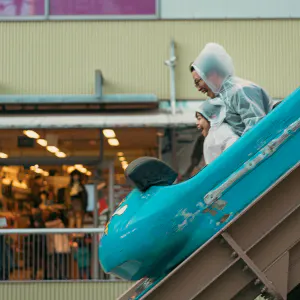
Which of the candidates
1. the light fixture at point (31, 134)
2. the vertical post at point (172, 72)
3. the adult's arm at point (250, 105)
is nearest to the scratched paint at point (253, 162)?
the adult's arm at point (250, 105)

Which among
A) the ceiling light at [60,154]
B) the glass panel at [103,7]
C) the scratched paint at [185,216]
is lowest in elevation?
the scratched paint at [185,216]

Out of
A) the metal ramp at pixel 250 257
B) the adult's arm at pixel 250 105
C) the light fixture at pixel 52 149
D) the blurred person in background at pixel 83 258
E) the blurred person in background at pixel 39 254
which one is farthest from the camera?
the light fixture at pixel 52 149

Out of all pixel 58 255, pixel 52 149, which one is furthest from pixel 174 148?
pixel 58 255

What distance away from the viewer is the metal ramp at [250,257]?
462cm

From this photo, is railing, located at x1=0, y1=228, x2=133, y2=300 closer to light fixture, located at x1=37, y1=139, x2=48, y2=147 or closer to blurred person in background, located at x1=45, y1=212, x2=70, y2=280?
blurred person in background, located at x1=45, y1=212, x2=70, y2=280

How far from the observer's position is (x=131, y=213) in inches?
195

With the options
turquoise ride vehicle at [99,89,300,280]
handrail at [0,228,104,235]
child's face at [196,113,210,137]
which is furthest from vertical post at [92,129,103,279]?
turquoise ride vehicle at [99,89,300,280]

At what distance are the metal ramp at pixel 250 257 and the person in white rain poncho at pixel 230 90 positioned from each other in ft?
3.20

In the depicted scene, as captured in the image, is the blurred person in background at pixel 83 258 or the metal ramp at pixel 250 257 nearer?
the metal ramp at pixel 250 257

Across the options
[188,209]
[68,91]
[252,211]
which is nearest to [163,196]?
[188,209]

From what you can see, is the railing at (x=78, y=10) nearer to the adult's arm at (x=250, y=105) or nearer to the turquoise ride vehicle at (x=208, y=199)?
the adult's arm at (x=250, y=105)

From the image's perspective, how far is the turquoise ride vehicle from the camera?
475cm

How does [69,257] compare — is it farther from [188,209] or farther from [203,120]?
[188,209]

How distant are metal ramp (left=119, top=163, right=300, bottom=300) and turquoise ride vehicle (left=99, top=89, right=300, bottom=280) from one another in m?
0.11
